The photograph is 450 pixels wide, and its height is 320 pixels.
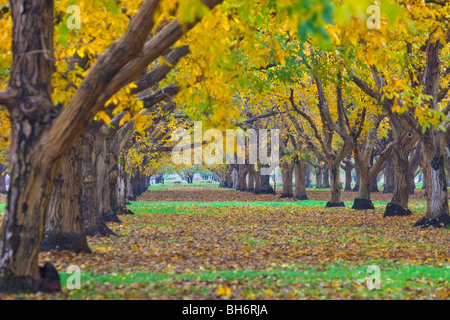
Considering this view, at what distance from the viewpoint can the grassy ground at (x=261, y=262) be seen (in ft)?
28.0

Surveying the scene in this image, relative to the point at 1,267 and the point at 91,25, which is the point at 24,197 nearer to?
the point at 1,267

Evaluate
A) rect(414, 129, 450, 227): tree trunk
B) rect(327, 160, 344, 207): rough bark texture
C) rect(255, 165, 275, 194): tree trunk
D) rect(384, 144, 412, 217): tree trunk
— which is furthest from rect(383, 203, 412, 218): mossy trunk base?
rect(255, 165, 275, 194): tree trunk

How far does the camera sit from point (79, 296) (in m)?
8.05

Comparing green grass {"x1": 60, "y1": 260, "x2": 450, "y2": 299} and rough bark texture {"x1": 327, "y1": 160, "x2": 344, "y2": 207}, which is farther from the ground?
rough bark texture {"x1": 327, "y1": 160, "x2": 344, "y2": 207}

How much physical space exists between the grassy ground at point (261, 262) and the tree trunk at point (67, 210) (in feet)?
1.44

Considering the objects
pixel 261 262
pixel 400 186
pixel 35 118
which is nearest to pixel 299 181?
pixel 400 186

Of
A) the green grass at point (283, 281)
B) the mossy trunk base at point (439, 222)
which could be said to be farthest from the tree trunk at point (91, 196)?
the mossy trunk base at point (439, 222)

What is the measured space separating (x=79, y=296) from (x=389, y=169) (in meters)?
47.7

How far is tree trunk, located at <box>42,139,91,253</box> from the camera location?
12572 mm

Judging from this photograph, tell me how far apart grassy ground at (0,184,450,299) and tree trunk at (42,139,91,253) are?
44 centimetres

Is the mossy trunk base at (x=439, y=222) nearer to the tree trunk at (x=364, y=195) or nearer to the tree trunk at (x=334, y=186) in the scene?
the tree trunk at (x=364, y=195)

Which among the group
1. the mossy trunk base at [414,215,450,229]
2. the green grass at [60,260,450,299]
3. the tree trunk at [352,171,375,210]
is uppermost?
the tree trunk at [352,171,375,210]

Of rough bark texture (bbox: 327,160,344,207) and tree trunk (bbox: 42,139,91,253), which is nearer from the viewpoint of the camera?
tree trunk (bbox: 42,139,91,253)

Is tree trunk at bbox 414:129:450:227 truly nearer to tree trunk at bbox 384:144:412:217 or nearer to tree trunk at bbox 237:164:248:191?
tree trunk at bbox 384:144:412:217
